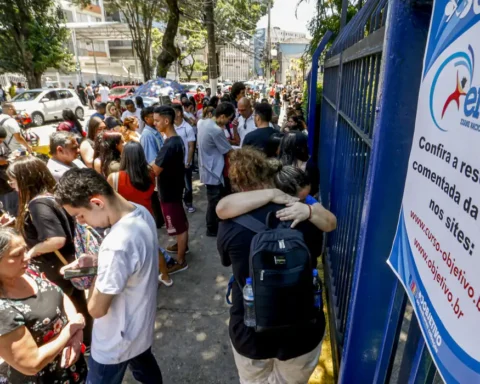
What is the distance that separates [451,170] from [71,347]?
2.03 meters

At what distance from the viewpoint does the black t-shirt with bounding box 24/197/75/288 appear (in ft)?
7.27

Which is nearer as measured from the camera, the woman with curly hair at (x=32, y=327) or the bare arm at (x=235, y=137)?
the woman with curly hair at (x=32, y=327)

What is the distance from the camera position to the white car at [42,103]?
48.6ft

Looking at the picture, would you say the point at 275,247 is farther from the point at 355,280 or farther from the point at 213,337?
the point at 213,337

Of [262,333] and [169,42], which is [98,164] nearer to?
[262,333]

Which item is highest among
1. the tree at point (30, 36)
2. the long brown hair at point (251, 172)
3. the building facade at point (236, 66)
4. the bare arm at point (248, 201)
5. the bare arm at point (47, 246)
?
the building facade at point (236, 66)

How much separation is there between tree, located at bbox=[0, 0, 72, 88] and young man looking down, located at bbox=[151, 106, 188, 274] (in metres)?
18.5

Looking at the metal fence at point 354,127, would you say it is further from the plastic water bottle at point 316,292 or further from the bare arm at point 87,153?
the bare arm at point 87,153

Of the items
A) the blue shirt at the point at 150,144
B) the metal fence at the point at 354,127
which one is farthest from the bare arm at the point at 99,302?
the blue shirt at the point at 150,144

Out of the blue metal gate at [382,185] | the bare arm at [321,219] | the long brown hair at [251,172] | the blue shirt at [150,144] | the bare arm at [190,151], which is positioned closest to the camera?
the blue metal gate at [382,185]

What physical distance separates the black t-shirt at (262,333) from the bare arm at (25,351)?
94 cm

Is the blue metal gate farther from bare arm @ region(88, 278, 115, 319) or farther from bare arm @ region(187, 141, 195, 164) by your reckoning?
bare arm @ region(187, 141, 195, 164)

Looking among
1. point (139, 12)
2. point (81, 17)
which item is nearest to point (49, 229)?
point (139, 12)

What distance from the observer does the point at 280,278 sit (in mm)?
1453
